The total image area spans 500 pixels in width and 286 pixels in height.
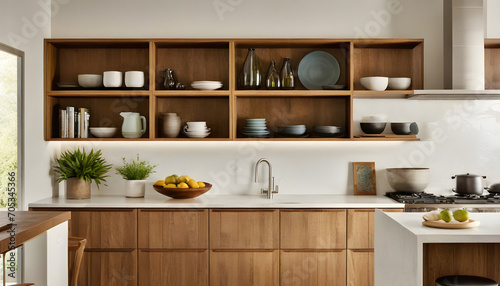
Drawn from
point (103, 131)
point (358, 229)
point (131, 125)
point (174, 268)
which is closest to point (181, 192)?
point (174, 268)

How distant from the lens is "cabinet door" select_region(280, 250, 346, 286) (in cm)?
381

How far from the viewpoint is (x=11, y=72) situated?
3537 mm

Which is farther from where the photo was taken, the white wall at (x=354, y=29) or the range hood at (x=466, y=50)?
the white wall at (x=354, y=29)

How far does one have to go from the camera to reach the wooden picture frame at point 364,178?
439 cm

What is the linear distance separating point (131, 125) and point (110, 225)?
2.88 feet

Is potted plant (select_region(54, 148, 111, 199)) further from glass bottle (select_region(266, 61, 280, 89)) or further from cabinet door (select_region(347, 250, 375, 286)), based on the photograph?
cabinet door (select_region(347, 250, 375, 286))

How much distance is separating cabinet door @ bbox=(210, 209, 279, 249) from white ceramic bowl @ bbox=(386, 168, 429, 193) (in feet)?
3.77

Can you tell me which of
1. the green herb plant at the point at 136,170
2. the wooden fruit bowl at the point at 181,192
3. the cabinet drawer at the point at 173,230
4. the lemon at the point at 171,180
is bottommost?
the cabinet drawer at the point at 173,230

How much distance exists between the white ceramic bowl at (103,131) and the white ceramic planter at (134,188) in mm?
436

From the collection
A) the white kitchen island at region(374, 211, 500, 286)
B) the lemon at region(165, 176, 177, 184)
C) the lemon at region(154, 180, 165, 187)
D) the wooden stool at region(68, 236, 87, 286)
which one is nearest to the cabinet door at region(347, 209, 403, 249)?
the white kitchen island at region(374, 211, 500, 286)

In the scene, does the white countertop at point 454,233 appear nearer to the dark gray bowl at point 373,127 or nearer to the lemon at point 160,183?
the dark gray bowl at point 373,127

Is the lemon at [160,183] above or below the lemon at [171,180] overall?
below

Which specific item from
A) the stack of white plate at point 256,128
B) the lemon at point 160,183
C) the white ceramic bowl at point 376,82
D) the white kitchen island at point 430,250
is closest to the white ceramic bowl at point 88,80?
the lemon at point 160,183

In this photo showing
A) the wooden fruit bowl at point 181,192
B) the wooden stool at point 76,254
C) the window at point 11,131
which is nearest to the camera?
the wooden stool at point 76,254
